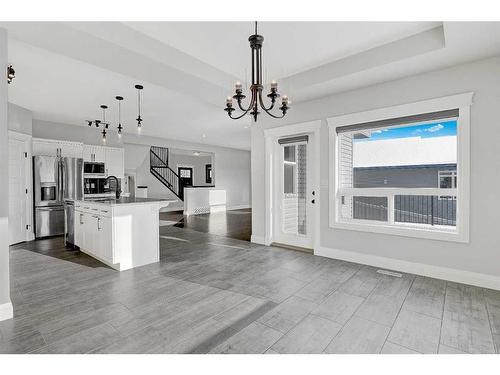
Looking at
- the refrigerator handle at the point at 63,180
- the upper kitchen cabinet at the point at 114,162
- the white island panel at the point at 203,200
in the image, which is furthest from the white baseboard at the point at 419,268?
the white island panel at the point at 203,200

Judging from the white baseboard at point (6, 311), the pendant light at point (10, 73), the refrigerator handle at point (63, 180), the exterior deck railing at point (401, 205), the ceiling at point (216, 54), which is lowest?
the white baseboard at point (6, 311)

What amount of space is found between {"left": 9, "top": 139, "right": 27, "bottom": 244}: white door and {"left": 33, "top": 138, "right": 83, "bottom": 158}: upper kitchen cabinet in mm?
422

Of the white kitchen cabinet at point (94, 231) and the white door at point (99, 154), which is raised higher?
the white door at point (99, 154)

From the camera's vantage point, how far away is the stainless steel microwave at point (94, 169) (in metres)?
6.72

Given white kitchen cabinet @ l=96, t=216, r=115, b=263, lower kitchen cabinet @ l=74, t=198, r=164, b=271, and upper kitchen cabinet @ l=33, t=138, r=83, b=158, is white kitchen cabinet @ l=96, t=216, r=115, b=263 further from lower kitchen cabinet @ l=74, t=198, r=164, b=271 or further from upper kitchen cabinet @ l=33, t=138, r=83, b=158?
upper kitchen cabinet @ l=33, t=138, r=83, b=158

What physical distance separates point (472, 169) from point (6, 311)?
4.97 metres

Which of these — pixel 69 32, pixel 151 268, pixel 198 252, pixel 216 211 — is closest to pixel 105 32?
pixel 69 32

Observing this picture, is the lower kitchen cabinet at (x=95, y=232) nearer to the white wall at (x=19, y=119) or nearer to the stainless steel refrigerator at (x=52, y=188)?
the stainless steel refrigerator at (x=52, y=188)

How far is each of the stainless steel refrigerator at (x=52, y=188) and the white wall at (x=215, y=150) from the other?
43.1 inches

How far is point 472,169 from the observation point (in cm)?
310

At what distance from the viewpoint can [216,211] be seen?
10883 mm

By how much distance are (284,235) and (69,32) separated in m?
4.20

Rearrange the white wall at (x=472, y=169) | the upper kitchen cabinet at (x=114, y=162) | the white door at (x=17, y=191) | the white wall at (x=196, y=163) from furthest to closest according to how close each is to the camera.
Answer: the white wall at (x=196, y=163), the upper kitchen cabinet at (x=114, y=162), the white door at (x=17, y=191), the white wall at (x=472, y=169)

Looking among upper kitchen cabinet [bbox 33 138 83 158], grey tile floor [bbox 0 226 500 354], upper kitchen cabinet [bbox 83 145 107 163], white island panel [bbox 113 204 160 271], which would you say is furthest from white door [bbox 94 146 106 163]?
white island panel [bbox 113 204 160 271]
